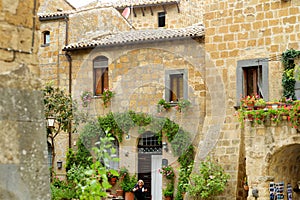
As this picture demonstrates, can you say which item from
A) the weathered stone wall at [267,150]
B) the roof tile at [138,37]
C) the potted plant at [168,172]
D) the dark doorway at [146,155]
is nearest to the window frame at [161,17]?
the roof tile at [138,37]

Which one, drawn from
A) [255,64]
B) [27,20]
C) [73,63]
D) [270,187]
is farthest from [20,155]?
[73,63]

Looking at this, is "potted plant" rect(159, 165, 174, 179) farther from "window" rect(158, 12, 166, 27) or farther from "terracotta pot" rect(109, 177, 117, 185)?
"window" rect(158, 12, 166, 27)

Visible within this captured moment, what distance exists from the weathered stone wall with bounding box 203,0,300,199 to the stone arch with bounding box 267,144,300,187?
176 cm

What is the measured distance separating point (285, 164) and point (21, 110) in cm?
1249

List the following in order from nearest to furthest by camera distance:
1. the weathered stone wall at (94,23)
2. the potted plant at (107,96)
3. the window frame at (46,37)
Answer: the potted plant at (107,96), the weathered stone wall at (94,23), the window frame at (46,37)

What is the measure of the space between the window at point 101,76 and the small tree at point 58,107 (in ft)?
4.85

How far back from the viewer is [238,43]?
17.8 meters

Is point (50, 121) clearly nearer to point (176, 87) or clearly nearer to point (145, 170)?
point (145, 170)

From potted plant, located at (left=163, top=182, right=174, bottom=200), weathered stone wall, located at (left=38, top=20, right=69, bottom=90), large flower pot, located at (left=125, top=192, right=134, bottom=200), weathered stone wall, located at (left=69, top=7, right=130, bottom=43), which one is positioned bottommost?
large flower pot, located at (left=125, top=192, right=134, bottom=200)

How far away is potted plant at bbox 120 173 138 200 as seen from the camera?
786 inches

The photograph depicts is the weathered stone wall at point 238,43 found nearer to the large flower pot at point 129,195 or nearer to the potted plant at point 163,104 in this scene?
the potted plant at point 163,104

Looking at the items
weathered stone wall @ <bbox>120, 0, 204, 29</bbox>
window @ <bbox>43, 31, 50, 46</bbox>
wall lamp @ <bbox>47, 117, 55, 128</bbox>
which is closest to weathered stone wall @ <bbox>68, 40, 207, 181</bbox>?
window @ <bbox>43, 31, 50, 46</bbox>

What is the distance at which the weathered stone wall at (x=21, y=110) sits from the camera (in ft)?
13.6

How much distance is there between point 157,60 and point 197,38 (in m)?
1.72
